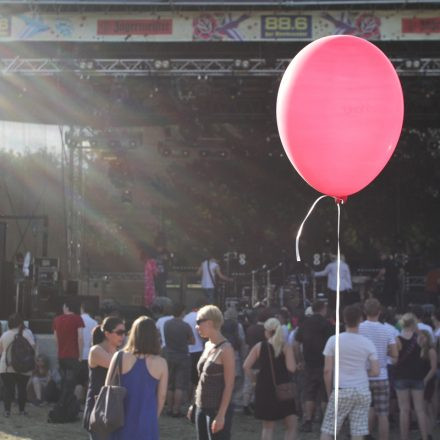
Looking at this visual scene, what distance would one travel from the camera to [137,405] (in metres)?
4.71

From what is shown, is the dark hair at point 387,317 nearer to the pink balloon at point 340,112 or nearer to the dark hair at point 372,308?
the dark hair at point 372,308

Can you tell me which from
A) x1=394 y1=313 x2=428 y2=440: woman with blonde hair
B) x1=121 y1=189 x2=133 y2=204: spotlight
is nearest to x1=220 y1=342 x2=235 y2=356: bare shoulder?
x1=394 y1=313 x2=428 y2=440: woman with blonde hair

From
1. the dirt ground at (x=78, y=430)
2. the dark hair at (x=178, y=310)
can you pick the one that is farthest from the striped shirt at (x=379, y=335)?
the dark hair at (x=178, y=310)

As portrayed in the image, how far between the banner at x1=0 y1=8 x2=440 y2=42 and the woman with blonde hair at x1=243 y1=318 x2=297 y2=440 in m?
8.01

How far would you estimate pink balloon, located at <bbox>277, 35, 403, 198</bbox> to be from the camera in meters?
4.25

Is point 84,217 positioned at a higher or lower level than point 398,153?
lower

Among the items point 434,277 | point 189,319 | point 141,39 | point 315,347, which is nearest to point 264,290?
point 434,277

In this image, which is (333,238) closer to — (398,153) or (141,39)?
(398,153)

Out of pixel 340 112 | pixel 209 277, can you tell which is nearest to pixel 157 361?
pixel 340 112

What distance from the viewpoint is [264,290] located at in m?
18.0

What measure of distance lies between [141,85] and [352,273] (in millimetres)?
6016

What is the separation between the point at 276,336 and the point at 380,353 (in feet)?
3.89

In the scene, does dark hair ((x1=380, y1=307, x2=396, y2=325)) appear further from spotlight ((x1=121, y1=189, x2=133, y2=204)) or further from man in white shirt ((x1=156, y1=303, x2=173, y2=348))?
spotlight ((x1=121, y1=189, x2=133, y2=204))

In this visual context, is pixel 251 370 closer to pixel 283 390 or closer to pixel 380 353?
pixel 283 390
